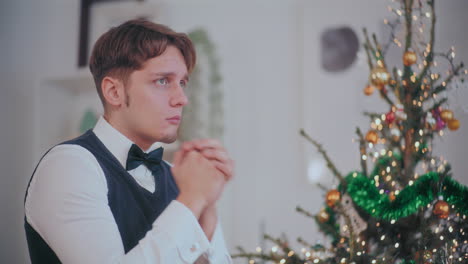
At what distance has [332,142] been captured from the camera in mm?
2215

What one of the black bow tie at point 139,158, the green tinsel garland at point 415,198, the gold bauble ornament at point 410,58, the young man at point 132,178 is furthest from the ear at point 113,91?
the gold bauble ornament at point 410,58

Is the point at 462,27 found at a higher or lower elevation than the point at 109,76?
higher

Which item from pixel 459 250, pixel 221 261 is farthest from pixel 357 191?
pixel 221 261

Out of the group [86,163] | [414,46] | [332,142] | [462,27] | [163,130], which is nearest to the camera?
[86,163]

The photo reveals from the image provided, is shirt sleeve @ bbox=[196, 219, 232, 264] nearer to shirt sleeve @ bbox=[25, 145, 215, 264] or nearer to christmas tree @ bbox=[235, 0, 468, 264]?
shirt sleeve @ bbox=[25, 145, 215, 264]

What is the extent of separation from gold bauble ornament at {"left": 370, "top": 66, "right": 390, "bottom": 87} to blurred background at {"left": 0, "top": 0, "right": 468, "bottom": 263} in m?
0.91

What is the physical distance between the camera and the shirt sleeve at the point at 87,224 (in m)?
0.74

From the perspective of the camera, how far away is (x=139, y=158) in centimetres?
101

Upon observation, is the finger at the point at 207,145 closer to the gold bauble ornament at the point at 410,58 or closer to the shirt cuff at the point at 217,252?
the shirt cuff at the point at 217,252

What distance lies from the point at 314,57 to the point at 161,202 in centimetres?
147

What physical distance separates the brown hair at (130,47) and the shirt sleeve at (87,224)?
243 millimetres

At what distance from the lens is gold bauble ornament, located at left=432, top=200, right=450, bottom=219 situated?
108cm

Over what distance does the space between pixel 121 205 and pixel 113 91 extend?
0.85ft

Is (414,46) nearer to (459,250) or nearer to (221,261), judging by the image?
(459,250)
